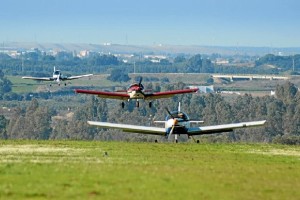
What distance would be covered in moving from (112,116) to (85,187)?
503 ft

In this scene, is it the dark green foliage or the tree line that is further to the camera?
the dark green foliage

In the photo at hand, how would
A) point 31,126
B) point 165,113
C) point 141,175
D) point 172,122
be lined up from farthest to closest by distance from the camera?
point 165,113
point 31,126
point 172,122
point 141,175

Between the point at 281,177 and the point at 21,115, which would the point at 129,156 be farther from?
the point at 21,115

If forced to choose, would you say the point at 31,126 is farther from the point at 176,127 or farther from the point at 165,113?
the point at 176,127

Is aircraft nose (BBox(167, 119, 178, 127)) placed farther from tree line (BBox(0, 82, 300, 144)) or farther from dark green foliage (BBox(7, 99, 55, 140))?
dark green foliage (BBox(7, 99, 55, 140))

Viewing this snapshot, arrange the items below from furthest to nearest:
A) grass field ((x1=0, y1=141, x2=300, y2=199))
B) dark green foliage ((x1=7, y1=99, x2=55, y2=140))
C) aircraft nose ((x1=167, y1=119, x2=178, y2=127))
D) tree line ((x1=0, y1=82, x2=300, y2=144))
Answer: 1. dark green foliage ((x1=7, y1=99, x2=55, y2=140))
2. tree line ((x1=0, y1=82, x2=300, y2=144))
3. aircraft nose ((x1=167, y1=119, x2=178, y2=127))
4. grass field ((x1=0, y1=141, x2=300, y2=199))

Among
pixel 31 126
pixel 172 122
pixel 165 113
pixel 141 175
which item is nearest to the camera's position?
pixel 141 175

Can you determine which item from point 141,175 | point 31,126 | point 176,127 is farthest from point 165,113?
point 141,175

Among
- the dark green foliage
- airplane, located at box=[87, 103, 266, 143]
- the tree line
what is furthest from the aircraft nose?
the dark green foliage

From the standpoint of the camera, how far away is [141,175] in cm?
2423

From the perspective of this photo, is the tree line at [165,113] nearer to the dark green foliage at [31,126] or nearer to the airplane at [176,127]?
the dark green foliage at [31,126]

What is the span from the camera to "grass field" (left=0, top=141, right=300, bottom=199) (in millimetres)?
21547

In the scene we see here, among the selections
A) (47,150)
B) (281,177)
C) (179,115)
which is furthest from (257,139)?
(281,177)

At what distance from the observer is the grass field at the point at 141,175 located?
70.7 feet
